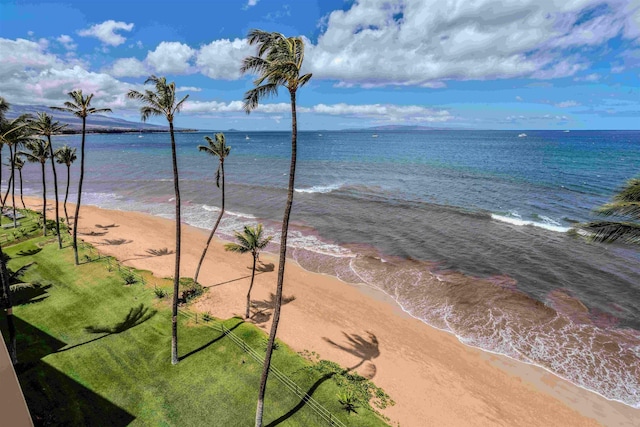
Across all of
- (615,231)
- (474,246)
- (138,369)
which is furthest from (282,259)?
(474,246)

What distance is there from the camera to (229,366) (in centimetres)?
1989

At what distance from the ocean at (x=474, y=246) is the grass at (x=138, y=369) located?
10267mm

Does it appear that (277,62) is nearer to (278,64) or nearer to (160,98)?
(278,64)

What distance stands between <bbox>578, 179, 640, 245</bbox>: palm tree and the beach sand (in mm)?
11830

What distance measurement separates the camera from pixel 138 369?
19328 mm

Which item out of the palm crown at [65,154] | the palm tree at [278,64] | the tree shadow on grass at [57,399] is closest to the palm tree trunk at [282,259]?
the palm tree at [278,64]

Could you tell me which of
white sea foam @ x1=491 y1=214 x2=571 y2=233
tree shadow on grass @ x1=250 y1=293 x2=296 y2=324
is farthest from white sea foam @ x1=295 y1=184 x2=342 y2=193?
tree shadow on grass @ x1=250 y1=293 x2=296 y2=324

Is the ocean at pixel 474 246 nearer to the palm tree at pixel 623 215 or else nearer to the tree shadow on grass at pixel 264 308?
the palm tree at pixel 623 215

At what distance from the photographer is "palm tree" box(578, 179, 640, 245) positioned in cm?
1426

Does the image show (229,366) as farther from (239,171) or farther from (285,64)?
(239,171)

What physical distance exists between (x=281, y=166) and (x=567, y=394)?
10537cm

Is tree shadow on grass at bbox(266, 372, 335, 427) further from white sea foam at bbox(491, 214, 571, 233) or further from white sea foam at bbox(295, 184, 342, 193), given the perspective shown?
white sea foam at bbox(295, 184, 342, 193)

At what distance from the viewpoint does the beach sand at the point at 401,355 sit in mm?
19172

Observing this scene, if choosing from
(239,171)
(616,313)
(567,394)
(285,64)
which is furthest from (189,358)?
(239,171)
